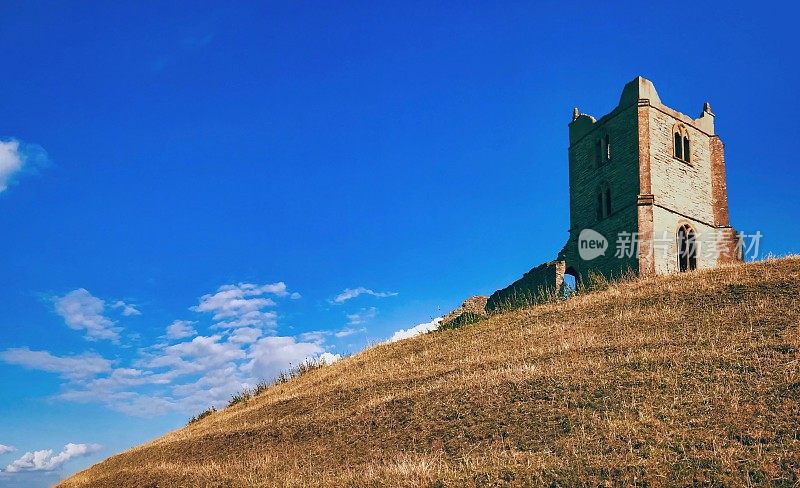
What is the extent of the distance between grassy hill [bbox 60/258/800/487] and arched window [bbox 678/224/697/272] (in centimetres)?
1024

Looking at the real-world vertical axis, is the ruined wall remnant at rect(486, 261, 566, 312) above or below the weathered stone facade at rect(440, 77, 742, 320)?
below

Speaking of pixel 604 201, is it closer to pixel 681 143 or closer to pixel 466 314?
pixel 681 143

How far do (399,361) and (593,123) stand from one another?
2220 cm

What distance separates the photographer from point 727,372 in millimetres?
15219

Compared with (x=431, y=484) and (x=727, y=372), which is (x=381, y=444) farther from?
(x=727, y=372)

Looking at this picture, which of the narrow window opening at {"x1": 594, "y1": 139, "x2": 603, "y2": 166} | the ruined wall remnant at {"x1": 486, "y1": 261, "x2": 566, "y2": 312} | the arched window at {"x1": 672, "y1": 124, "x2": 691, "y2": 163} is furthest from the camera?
the narrow window opening at {"x1": 594, "y1": 139, "x2": 603, "y2": 166}

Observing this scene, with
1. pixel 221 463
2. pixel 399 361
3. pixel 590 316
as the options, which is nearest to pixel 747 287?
pixel 590 316

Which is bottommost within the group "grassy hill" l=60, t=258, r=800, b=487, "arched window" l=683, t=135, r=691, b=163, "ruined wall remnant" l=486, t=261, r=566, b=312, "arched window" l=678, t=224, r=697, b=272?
"grassy hill" l=60, t=258, r=800, b=487

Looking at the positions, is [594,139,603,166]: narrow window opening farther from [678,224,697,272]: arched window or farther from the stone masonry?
[678,224,697,272]: arched window

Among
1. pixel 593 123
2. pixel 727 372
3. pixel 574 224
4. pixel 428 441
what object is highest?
pixel 593 123

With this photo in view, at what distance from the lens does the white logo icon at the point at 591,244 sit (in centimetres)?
3806

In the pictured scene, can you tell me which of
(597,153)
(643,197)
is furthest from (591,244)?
(597,153)

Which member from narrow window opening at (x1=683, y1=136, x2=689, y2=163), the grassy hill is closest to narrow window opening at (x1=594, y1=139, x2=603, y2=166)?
Result: narrow window opening at (x1=683, y1=136, x2=689, y2=163)

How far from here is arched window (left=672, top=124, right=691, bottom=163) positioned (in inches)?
1529
